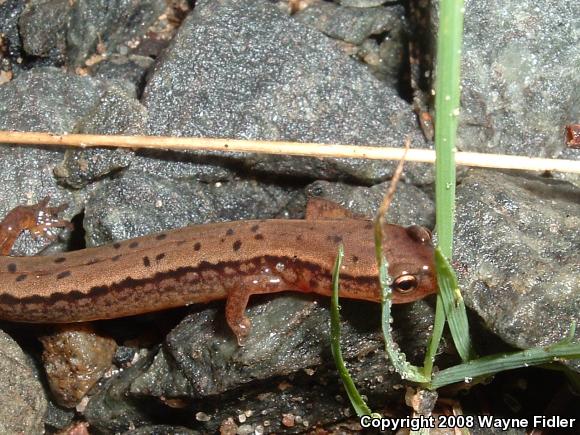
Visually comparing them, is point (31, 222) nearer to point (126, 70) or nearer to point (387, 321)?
point (126, 70)

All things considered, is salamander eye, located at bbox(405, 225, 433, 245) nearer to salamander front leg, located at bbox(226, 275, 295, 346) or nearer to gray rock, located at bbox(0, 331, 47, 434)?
salamander front leg, located at bbox(226, 275, 295, 346)

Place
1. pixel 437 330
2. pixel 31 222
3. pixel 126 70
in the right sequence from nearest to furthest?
pixel 437 330 < pixel 31 222 < pixel 126 70

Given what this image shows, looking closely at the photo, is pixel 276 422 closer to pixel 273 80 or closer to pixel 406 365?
pixel 406 365

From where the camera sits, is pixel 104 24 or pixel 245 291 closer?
pixel 245 291

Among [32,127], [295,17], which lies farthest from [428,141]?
[32,127]

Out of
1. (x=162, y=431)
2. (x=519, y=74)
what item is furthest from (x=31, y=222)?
(x=519, y=74)

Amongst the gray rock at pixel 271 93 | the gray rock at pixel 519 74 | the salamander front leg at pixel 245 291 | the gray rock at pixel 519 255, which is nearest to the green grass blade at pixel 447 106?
the gray rock at pixel 519 255
